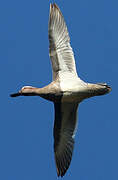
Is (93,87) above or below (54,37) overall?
below

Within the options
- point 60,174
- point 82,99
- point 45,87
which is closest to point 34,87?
point 45,87

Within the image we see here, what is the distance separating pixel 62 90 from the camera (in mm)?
12812

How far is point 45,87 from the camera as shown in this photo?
1305 cm

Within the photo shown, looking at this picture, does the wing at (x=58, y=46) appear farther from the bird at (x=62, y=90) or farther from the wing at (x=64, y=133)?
the wing at (x=64, y=133)

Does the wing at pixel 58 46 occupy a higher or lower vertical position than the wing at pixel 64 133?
higher

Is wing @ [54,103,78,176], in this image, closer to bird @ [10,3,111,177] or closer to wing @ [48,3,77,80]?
bird @ [10,3,111,177]

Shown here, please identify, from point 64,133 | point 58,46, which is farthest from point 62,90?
point 64,133

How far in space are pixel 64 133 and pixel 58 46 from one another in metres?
2.55

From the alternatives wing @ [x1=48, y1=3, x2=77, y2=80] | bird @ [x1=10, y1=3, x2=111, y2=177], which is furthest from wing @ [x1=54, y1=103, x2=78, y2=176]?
wing @ [x1=48, y1=3, x2=77, y2=80]

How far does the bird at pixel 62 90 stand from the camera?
12812mm

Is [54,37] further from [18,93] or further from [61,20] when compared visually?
[18,93]

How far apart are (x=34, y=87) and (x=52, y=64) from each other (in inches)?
32.6

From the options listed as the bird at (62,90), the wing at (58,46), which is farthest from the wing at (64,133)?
the wing at (58,46)

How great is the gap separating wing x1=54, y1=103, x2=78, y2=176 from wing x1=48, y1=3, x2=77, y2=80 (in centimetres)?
112
